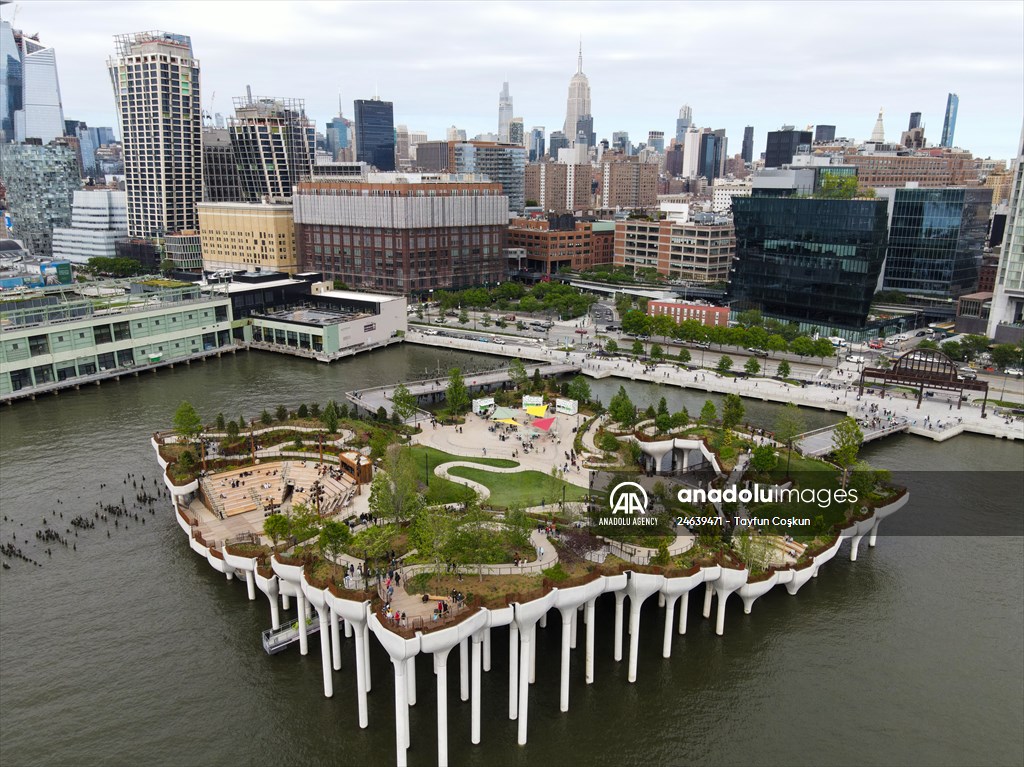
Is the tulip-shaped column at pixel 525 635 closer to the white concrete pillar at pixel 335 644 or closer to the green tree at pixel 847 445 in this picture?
the white concrete pillar at pixel 335 644

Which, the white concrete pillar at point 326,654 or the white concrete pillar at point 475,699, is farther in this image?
the white concrete pillar at point 326,654

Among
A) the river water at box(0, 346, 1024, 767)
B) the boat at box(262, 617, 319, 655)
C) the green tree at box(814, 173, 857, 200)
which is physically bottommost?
the river water at box(0, 346, 1024, 767)

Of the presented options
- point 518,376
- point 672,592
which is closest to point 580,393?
point 518,376

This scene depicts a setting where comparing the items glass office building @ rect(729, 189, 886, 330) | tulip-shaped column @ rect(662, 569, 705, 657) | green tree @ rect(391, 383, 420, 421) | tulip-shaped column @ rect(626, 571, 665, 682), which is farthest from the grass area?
glass office building @ rect(729, 189, 886, 330)

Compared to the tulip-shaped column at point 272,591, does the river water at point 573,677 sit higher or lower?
lower

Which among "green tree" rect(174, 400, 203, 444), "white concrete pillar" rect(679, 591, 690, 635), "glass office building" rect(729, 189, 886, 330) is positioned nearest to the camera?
"white concrete pillar" rect(679, 591, 690, 635)

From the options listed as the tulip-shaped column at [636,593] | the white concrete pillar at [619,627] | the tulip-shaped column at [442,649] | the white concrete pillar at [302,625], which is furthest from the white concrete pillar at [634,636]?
the white concrete pillar at [302,625]

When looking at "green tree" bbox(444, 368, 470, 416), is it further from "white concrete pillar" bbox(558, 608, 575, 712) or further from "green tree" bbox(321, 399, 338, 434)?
"white concrete pillar" bbox(558, 608, 575, 712)
